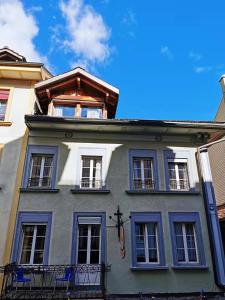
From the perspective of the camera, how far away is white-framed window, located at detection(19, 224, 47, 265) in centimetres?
958

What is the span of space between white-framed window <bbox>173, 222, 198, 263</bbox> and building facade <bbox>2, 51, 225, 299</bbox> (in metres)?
0.04

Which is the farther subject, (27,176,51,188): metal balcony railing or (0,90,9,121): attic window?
(0,90,9,121): attic window

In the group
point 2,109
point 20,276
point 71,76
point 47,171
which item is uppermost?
point 71,76

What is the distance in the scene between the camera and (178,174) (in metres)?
11.6

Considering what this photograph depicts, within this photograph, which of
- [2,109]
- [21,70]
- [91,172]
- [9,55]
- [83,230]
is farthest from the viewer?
[9,55]

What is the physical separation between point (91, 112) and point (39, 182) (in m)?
4.22

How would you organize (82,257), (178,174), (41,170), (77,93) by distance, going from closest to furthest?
1. (82,257)
2. (41,170)
3. (178,174)
4. (77,93)

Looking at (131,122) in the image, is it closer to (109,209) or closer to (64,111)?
(64,111)

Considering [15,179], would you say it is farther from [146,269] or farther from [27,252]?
[146,269]

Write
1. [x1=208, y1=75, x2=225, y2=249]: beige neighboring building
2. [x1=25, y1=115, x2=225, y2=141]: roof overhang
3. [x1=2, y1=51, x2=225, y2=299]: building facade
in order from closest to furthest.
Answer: [x1=2, y1=51, x2=225, y2=299]: building facade, [x1=25, y1=115, x2=225, y2=141]: roof overhang, [x1=208, y1=75, x2=225, y2=249]: beige neighboring building

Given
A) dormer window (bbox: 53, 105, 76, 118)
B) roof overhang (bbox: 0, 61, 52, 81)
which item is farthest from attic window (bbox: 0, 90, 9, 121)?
dormer window (bbox: 53, 105, 76, 118)

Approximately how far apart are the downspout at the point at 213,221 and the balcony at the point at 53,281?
4163mm

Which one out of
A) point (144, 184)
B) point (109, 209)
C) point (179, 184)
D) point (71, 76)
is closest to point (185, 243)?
point (179, 184)

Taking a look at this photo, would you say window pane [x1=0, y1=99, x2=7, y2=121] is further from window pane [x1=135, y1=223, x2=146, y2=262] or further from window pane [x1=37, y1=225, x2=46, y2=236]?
window pane [x1=135, y1=223, x2=146, y2=262]
